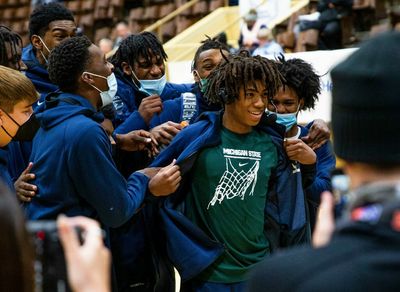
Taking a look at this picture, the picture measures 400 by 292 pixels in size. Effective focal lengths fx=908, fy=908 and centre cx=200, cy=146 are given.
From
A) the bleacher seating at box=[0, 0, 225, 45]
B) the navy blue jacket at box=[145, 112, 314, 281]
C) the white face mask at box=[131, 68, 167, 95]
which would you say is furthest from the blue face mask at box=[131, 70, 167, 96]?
the bleacher seating at box=[0, 0, 225, 45]

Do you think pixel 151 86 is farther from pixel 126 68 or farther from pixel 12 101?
pixel 12 101

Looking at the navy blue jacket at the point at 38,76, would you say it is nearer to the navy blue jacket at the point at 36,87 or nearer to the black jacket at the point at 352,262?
the navy blue jacket at the point at 36,87

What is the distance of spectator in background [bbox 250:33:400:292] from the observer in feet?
4.53

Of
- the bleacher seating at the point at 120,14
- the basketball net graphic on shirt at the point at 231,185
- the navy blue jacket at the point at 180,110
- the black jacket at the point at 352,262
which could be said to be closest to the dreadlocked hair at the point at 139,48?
the navy blue jacket at the point at 180,110

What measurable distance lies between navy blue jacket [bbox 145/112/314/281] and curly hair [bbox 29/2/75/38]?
1.34m

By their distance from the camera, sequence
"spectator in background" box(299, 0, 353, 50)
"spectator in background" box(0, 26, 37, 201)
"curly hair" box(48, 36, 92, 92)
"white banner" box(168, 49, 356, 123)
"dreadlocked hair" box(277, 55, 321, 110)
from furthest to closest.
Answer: "spectator in background" box(299, 0, 353, 50) → "white banner" box(168, 49, 356, 123) → "dreadlocked hair" box(277, 55, 321, 110) → "curly hair" box(48, 36, 92, 92) → "spectator in background" box(0, 26, 37, 201)

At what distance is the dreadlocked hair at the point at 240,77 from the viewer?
13.1ft

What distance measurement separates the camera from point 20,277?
1583 mm

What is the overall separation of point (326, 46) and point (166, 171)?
823 cm

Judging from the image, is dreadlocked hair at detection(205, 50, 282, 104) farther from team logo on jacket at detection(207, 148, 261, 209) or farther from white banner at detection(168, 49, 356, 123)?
white banner at detection(168, 49, 356, 123)

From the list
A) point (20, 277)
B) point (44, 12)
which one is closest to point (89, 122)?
point (44, 12)

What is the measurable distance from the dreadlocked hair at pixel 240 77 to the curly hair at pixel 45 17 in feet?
4.34

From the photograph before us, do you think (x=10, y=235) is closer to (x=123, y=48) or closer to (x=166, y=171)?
(x=166, y=171)

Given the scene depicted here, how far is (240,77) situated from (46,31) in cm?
148
